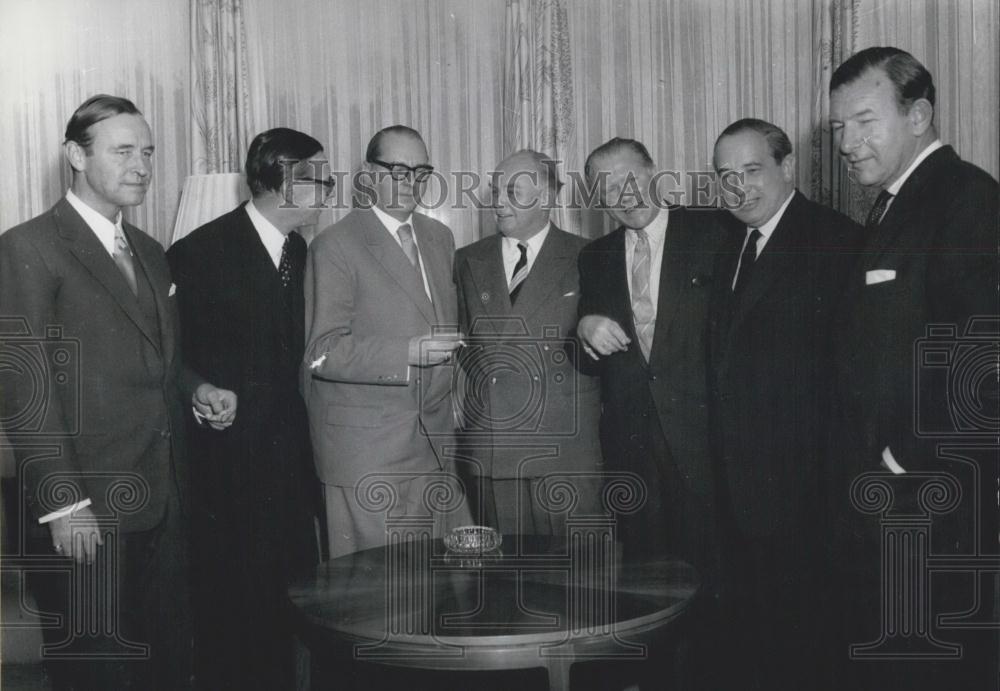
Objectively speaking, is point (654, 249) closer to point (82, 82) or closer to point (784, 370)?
point (784, 370)

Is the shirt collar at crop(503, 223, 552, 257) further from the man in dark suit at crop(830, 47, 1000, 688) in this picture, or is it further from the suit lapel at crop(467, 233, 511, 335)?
the man in dark suit at crop(830, 47, 1000, 688)

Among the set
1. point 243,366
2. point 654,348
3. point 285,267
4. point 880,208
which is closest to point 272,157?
point 285,267

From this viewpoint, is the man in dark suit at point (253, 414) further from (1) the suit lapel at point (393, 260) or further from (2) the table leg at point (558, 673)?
(2) the table leg at point (558, 673)

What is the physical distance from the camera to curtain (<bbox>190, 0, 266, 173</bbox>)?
13.3 feet

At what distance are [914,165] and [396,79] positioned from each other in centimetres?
263

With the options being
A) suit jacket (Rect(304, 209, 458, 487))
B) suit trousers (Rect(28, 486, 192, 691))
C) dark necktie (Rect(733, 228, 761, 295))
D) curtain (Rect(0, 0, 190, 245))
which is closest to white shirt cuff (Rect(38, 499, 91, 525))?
suit trousers (Rect(28, 486, 192, 691))

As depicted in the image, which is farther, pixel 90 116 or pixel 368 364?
pixel 368 364

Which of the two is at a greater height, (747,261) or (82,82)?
(82,82)

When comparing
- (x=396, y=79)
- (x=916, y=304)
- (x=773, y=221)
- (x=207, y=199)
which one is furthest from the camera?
(x=396, y=79)

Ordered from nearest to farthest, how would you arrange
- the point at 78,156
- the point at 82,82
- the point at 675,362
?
the point at 78,156 < the point at 675,362 < the point at 82,82

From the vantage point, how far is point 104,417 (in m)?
2.52

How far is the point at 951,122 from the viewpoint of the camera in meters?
3.89

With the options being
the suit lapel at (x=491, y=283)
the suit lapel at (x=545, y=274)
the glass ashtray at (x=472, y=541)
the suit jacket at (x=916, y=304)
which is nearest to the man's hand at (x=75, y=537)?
the glass ashtray at (x=472, y=541)

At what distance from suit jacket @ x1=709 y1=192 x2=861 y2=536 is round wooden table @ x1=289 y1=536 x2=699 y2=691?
0.48 metres
